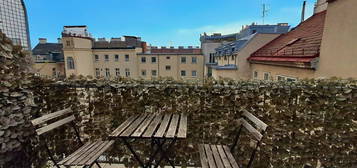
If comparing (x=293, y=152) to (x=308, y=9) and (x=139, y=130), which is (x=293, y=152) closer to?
(x=139, y=130)

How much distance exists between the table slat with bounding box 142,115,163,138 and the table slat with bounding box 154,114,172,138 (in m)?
0.05

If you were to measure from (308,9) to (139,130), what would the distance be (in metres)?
15.5

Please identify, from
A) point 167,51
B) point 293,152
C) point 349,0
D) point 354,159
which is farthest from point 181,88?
point 167,51

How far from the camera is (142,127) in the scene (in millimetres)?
1896

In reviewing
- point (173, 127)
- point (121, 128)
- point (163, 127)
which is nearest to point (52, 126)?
point (121, 128)

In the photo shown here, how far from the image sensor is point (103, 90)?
2389mm

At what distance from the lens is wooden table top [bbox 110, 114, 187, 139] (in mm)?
1680

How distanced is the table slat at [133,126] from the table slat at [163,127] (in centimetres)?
29

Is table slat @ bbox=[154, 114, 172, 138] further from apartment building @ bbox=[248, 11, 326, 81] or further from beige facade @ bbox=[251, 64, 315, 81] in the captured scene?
apartment building @ bbox=[248, 11, 326, 81]

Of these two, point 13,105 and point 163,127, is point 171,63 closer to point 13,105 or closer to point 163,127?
point 13,105

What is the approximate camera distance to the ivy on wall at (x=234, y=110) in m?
2.17

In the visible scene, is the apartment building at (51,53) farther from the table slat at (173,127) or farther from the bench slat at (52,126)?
the table slat at (173,127)

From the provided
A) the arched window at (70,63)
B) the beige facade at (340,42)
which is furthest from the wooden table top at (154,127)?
the arched window at (70,63)

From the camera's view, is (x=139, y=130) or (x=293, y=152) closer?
(x=139, y=130)
